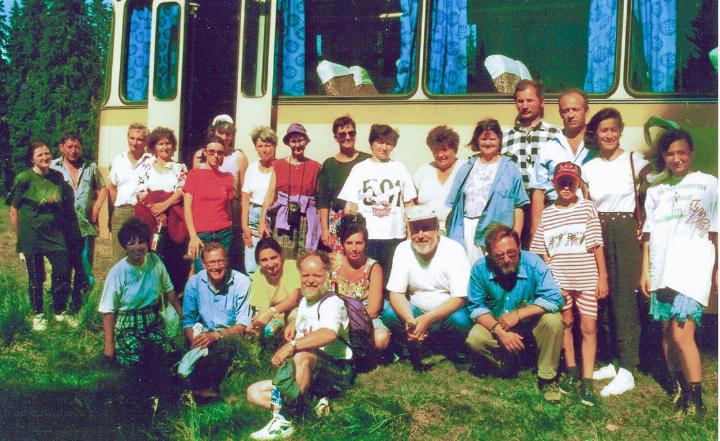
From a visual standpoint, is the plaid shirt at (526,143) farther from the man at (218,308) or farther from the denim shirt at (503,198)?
the man at (218,308)

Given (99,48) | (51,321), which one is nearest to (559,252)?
(51,321)

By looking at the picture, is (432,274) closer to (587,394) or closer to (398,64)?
(587,394)

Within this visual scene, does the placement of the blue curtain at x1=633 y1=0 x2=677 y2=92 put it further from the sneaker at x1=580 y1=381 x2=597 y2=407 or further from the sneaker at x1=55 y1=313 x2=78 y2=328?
the sneaker at x1=55 y1=313 x2=78 y2=328

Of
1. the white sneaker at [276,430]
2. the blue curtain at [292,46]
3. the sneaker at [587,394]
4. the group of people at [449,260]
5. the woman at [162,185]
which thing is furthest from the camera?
the blue curtain at [292,46]

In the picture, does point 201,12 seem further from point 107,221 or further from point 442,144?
point 442,144

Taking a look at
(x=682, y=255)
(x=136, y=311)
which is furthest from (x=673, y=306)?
(x=136, y=311)

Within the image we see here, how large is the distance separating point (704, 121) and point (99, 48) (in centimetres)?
2369

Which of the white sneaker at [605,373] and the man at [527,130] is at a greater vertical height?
the man at [527,130]

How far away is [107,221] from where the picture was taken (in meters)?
6.43

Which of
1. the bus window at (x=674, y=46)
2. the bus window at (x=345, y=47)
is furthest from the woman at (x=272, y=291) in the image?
the bus window at (x=674, y=46)

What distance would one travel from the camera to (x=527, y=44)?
201 inches

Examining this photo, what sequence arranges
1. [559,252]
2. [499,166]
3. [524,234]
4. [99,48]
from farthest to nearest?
[99,48] → [524,234] → [499,166] → [559,252]

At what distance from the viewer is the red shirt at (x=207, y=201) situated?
17.7 ft

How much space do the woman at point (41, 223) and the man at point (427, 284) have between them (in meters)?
2.61
